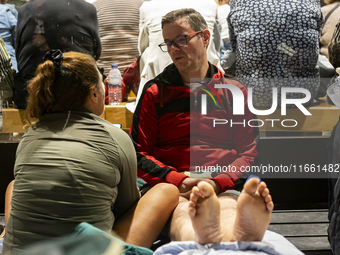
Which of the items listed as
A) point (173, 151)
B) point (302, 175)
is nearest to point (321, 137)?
point (302, 175)

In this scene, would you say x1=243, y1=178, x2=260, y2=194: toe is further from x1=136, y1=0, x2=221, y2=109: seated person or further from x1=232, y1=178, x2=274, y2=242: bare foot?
x1=136, y1=0, x2=221, y2=109: seated person

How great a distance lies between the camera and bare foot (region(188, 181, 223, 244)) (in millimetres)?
1129

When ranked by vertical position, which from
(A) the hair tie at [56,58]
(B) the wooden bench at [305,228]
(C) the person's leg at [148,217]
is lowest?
(B) the wooden bench at [305,228]

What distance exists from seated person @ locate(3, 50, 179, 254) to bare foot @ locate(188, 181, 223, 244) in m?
0.27

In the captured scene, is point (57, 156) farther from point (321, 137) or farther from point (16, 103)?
point (321, 137)

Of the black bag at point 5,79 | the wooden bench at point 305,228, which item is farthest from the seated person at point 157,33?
the wooden bench at point 305,228

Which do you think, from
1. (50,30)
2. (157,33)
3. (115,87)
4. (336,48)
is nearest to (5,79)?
(50,30)

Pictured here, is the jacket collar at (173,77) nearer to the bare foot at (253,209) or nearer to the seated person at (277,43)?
the seated person at (277,43)

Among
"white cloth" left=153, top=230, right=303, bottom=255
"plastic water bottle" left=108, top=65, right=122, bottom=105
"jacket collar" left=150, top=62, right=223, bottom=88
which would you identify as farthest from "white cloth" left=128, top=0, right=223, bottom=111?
"white cloth" left=153, top=230, right=303, bottom=255

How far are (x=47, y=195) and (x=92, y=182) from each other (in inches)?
5.8

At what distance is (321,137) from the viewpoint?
2291 millimetres

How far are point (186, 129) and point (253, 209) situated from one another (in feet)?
2.28

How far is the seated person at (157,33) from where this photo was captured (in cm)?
224

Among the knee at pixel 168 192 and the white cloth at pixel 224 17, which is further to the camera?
the white cloth at pixel 224 17
